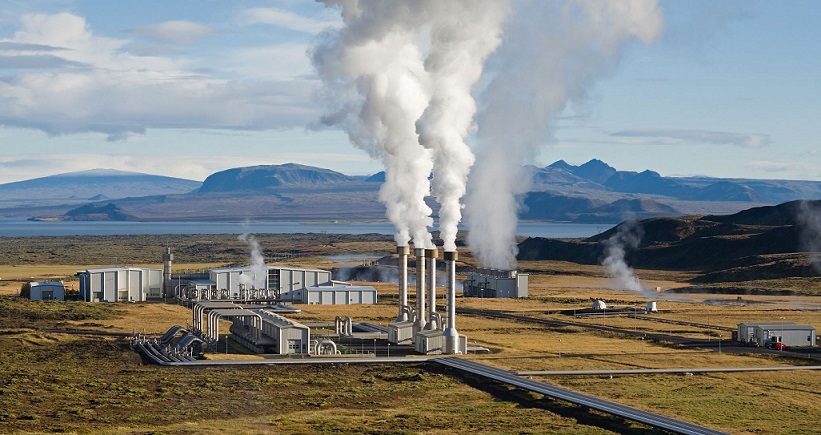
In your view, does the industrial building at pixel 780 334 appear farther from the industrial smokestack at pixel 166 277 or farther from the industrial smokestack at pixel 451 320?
the industrial smokestack at pixel 166 277

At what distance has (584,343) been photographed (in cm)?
8775

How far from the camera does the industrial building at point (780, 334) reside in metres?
86.2

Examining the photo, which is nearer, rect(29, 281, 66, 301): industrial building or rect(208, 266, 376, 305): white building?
rect(29, 281, 66, 301): industrial building

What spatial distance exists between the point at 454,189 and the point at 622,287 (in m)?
95.0

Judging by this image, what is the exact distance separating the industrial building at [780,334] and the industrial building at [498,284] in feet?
192

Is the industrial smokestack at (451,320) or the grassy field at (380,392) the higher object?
the industrial smokestack at (451,320)

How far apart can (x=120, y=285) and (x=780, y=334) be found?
75392 mm

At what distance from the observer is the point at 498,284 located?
14650 centimetres

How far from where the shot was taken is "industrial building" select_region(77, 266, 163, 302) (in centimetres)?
12781

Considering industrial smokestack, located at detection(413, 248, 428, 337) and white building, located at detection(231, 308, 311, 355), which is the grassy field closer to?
industrial smokestack, located at detection(413, 248, 428, 337)

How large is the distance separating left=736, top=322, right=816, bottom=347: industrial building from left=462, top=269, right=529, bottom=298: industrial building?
5858 centimetres

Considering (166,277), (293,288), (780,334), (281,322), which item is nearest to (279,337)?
(281,322)

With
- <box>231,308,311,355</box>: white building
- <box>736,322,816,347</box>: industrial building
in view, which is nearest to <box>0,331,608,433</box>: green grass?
<box>231,308,311,355</box>: white building

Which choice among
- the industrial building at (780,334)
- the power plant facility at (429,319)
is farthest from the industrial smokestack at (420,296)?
the industrial building at (780,334)
